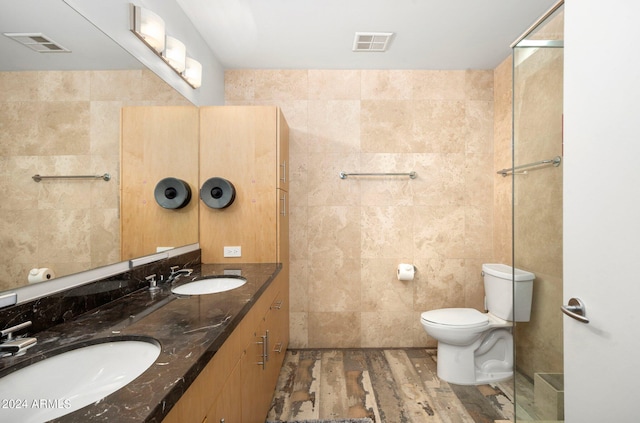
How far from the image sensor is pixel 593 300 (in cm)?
97

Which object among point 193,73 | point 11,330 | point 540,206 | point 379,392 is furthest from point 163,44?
point 379,392

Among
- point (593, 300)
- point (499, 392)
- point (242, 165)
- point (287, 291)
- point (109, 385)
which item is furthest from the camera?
point (287, 291)

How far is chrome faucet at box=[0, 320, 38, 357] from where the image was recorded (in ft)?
2.76

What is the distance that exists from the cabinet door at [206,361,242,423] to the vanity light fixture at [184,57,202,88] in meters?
1.89

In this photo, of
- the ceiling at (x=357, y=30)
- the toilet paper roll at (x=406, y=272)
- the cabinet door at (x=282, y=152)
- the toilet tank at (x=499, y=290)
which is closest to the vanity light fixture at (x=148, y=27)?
the ceiling at (x=357, y=30)

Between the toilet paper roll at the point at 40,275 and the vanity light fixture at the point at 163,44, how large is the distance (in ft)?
4.15

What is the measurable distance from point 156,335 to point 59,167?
743mm

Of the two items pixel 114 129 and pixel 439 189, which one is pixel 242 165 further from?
pixel 439 189

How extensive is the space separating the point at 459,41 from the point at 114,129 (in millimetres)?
2479

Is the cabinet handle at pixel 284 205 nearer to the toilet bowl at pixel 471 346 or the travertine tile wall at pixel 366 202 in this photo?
the travertine tile wall at pixel 366 202

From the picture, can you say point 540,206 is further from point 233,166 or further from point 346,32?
point 233,166

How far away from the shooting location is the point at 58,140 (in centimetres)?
115

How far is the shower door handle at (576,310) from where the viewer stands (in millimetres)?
986

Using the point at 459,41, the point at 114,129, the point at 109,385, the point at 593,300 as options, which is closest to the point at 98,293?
the point at 109,385
